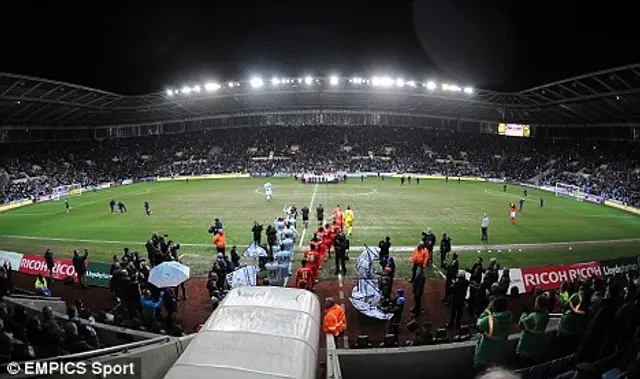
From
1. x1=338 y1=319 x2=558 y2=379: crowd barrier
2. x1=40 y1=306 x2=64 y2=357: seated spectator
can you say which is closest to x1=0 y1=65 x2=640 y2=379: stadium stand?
x1=338 y1=319 x2=558 y2=379: crowd barrier

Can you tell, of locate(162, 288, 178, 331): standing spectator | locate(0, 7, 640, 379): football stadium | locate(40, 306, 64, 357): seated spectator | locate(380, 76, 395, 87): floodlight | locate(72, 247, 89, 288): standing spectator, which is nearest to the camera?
locate(0, 7, 640, 379): football stadium

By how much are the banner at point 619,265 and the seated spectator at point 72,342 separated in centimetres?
1537

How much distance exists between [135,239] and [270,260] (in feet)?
33.7

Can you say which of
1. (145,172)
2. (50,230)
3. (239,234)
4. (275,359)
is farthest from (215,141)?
(275,359)

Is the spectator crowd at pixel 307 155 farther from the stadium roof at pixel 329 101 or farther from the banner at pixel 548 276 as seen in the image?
the banner at pixel 548 276

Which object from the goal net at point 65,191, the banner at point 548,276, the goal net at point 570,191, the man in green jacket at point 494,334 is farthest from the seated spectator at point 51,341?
the goal net at point 570,191

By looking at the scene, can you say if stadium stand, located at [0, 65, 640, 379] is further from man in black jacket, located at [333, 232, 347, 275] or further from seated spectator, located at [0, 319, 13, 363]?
seated spectator, located at [0, 319, 13, 363]

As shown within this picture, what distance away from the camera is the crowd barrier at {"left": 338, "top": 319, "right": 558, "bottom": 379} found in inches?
278

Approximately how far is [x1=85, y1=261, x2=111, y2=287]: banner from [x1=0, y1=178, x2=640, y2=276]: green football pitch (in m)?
3.47

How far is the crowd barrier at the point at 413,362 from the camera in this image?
7070mm

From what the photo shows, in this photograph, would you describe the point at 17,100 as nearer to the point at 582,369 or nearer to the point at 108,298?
the point at 108,298

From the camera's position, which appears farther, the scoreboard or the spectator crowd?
the spectator crowd

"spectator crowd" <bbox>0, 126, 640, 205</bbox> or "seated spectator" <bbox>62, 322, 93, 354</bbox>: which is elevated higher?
"spectator crowd" <bbox>0, 126, 640, 205</bbox>

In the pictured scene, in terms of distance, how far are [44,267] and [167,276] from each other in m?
8.44
